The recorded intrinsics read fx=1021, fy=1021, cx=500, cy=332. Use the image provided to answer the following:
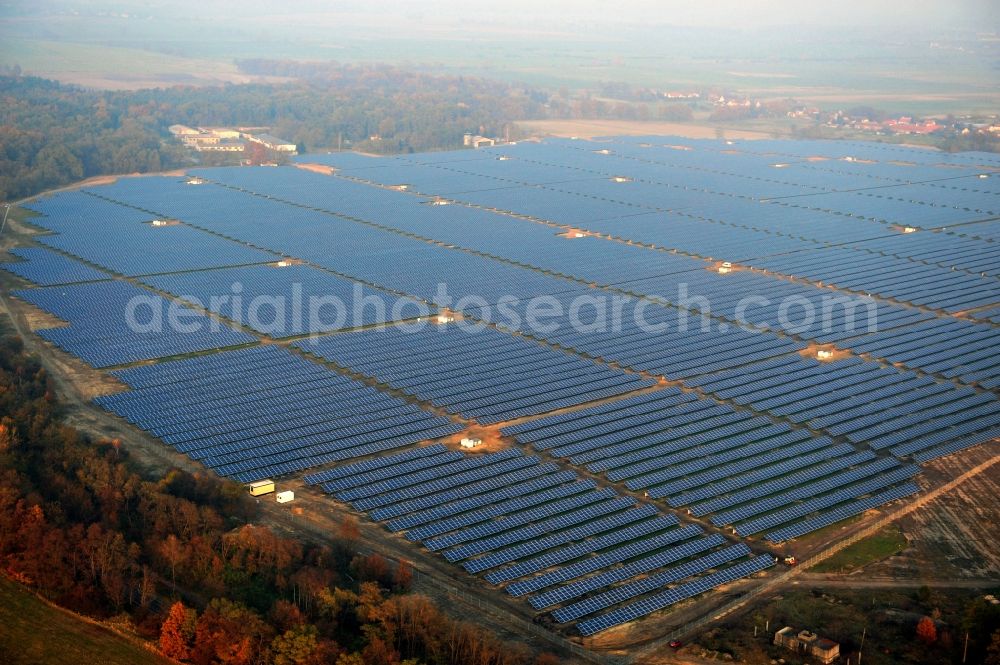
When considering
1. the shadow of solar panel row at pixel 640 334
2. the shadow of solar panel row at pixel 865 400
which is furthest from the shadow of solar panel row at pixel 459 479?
the shadow of solar panel row at pixel 640 334

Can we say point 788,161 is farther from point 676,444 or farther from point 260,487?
point 260,487

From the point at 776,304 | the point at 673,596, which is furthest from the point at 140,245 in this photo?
the point at 673,596

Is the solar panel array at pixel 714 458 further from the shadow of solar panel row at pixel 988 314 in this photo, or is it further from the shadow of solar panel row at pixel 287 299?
the shadow of solar panel row at pixel 988 314

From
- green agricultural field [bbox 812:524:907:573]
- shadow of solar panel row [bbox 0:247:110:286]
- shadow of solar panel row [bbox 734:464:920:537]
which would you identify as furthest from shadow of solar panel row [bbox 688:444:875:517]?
shadow of solar panel row [bbox 0:247:110:286]

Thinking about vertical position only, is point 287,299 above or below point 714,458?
above

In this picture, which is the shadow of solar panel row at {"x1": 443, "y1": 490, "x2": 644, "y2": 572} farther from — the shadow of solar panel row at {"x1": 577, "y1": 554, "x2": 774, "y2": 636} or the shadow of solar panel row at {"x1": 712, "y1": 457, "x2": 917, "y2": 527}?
the shadow of solar panel row at {"x1": 577, "y1": 554, "x2": 774, "y2": 636}

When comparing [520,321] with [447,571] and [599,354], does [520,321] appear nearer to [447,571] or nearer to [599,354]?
[599,354]
